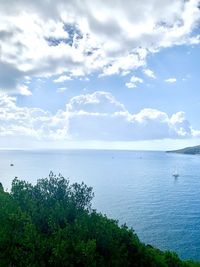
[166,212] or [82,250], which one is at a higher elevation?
[82,250]

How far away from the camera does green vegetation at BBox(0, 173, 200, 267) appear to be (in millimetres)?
40156

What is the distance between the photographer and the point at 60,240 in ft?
141

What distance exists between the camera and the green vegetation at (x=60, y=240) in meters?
40.2

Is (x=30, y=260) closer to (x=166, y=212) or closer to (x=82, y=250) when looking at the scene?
(x=82, y=250)

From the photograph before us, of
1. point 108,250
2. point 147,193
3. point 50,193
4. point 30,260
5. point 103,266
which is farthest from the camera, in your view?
point 147,193

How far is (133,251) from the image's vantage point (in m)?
47.5

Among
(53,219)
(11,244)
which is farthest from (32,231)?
(53,219)

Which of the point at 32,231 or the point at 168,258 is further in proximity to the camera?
the point at 168,258

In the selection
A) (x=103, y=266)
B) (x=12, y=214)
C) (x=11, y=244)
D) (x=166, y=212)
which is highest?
(x=12, y=214)

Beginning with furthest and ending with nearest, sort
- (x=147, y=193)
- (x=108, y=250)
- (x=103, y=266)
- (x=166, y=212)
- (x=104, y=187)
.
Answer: (x=104, y=187) < (x=147, y=193) < (x=166, y=212) < (x=108, y=250) < (x=103, y=266)

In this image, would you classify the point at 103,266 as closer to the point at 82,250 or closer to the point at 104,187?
the point at 82,250

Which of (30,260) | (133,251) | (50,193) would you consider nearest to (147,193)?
(50,193)

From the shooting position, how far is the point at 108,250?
145 feet

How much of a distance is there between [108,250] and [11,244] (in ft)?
43.2
